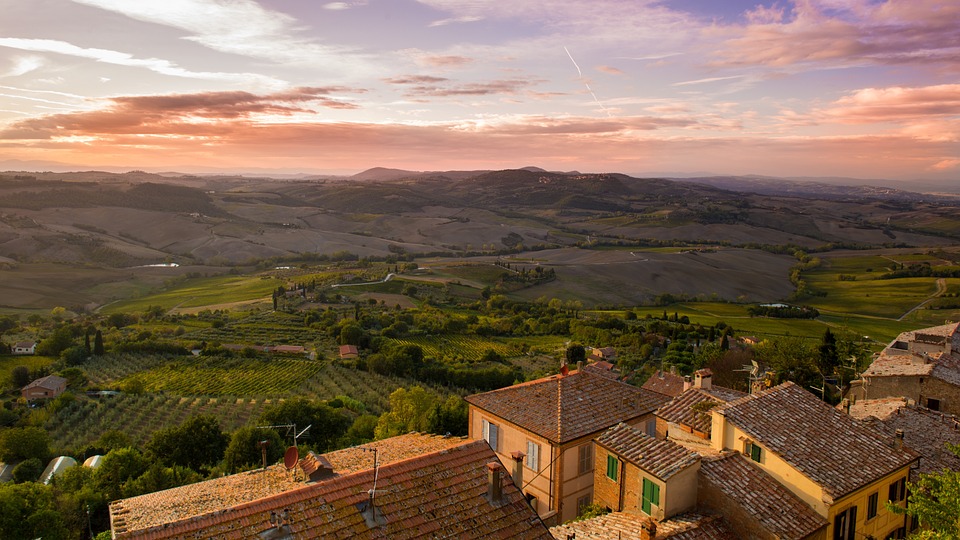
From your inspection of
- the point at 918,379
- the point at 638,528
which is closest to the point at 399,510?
the point at 638,528

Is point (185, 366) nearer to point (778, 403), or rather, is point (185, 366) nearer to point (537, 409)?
point (537, 409)

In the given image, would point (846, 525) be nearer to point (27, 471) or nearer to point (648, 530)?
point (648, 530)

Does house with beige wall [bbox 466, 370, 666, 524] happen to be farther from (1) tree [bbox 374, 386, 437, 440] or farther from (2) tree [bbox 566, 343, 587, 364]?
(2) tree [bbox 566, 343, 587, 364]

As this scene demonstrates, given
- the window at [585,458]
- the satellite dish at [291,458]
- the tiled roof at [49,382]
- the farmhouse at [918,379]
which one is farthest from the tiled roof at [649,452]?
the tiled roof at [49,382]

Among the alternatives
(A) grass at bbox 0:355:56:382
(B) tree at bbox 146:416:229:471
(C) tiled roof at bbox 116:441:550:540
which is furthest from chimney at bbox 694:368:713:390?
(A) grass at bbox 0:355:56:382

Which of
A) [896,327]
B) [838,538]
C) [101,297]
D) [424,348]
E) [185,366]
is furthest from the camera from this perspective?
[101,297]

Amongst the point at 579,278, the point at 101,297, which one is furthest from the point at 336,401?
the point at 101,297

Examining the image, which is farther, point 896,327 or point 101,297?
point 101,297
